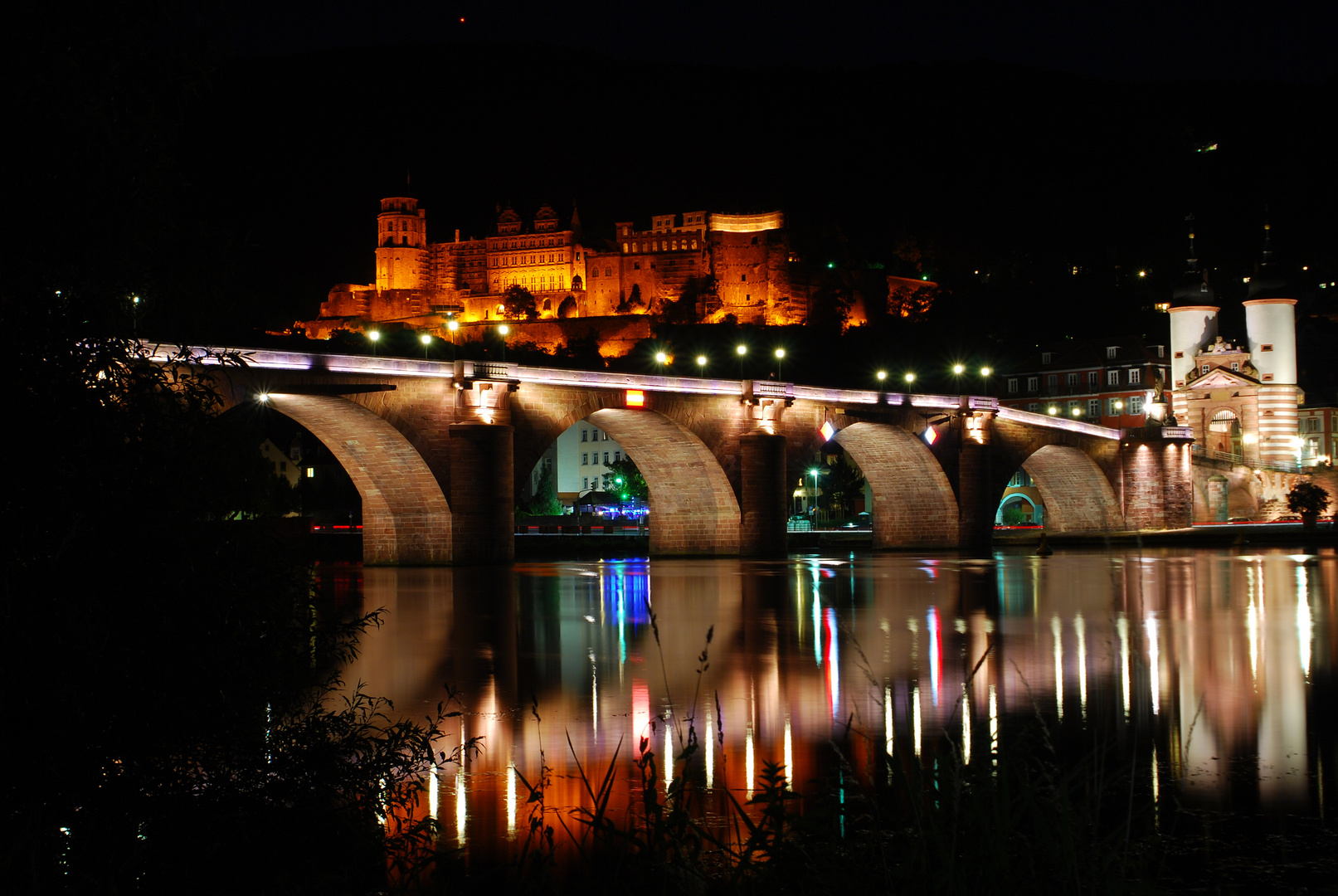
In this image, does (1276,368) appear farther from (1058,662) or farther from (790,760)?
(790,760)

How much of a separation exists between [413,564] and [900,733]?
31.7 m

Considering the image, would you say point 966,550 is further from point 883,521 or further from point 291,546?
point 291,546

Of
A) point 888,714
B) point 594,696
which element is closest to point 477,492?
point 594,696

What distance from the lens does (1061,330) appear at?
11269cm

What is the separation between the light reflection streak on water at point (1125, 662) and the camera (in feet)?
37.7

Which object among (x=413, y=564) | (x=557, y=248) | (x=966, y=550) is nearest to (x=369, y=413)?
(x=413, y=564)

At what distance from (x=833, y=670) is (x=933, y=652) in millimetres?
1794

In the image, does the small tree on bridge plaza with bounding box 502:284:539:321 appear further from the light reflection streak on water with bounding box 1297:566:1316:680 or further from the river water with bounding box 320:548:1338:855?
the light reflection streak on water with bounding box 1297:566:1316:680

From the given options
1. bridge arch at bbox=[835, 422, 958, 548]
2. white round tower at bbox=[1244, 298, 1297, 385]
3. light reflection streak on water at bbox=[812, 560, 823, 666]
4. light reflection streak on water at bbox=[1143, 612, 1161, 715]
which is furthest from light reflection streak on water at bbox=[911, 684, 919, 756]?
white round tower at bbox=[1244, 298, 1297, 385]

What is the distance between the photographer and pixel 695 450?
48.7m

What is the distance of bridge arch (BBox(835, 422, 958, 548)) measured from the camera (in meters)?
57.4

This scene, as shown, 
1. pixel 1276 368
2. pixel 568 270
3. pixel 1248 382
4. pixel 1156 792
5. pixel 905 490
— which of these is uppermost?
pixel 568 270

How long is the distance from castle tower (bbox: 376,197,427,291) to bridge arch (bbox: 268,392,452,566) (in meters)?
109

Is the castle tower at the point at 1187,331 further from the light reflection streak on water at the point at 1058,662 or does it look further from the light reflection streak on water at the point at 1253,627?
the light reflection streak on water at the point at 1058,662
